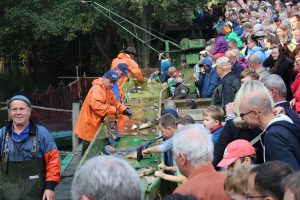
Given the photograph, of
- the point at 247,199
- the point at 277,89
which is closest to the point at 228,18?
the point at 277,89

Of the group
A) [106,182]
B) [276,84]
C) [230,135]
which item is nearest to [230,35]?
[276,84]

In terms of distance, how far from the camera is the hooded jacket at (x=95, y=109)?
26.8 ft

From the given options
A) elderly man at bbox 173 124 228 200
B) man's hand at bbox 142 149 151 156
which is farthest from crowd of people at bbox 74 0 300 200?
man's hand at bbox 142 149 151 156

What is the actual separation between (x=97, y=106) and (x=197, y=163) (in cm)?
478

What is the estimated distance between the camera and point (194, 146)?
3.48 metres

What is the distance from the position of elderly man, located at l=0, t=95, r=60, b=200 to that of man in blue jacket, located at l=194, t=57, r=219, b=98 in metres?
5.30

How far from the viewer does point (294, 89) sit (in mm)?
7199

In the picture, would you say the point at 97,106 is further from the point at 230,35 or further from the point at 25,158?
the point at 230,35

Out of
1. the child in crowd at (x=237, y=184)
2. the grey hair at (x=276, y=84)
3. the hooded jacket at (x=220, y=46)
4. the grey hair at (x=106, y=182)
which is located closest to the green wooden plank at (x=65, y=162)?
the hooded jacket at (x=220, y=46)

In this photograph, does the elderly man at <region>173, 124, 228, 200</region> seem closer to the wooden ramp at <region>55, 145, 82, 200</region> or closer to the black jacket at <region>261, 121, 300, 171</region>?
the black jacket at <region>261, 121, 300, 171</region>

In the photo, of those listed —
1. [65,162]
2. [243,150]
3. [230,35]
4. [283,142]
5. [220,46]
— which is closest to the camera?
[283,142]

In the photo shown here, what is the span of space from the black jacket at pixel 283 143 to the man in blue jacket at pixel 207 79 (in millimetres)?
6247

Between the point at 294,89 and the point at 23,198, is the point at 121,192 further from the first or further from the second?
the point at 294,89

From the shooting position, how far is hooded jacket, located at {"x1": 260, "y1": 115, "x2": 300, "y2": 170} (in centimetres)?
374
